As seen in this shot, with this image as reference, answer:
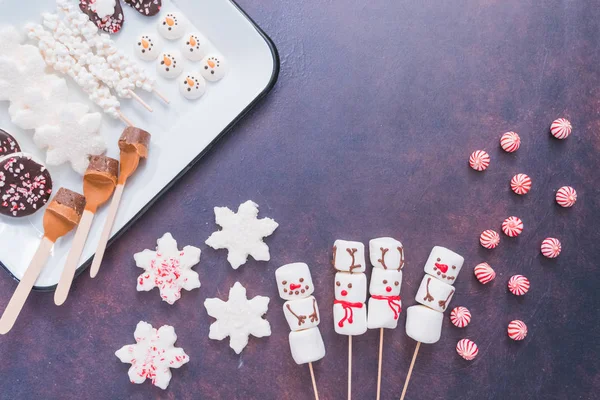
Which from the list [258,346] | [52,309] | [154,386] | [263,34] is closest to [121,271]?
[52,309]


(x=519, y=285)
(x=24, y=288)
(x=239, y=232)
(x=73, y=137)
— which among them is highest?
(x=519, y=285)

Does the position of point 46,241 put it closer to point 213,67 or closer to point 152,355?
point 152,355

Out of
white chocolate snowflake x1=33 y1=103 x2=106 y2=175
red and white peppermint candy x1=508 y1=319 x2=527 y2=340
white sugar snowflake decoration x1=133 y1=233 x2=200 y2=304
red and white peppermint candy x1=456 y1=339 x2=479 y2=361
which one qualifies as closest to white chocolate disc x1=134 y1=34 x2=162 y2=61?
white chocolate snowflake x1=33 y1=103 x2=106 y2=175

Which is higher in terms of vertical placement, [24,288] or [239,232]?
[239,232]

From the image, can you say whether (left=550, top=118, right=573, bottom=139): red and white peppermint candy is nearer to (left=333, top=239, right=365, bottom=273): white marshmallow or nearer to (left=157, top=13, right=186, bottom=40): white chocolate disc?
(left=333, top=239, right=365, bottom=273): white marshmallow

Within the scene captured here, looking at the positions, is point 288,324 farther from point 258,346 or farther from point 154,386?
point 154,386

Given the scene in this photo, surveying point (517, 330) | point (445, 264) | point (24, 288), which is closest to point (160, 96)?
point (24, 288)
